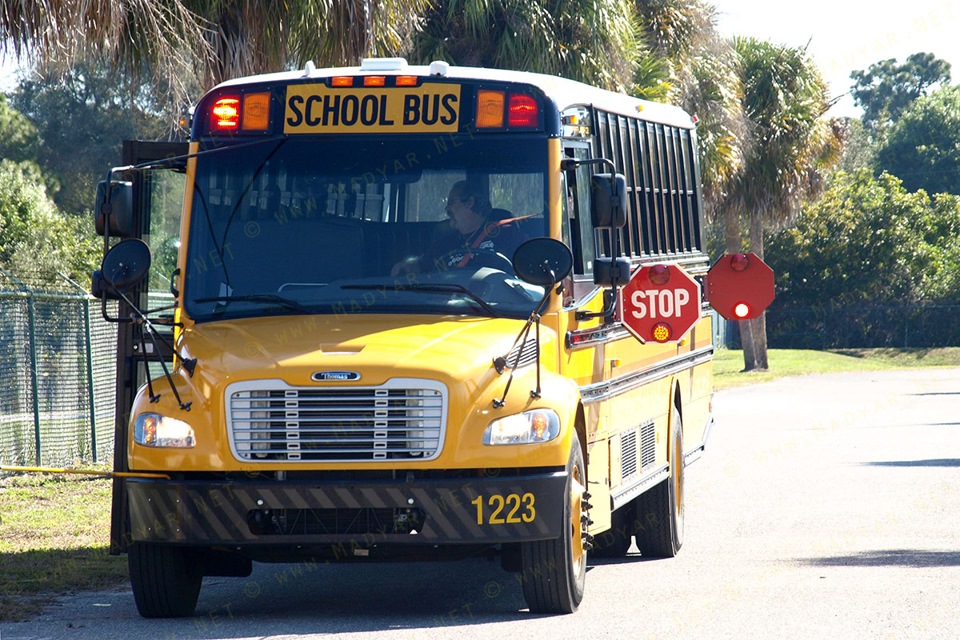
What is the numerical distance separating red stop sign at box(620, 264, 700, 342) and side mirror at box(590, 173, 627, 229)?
1.67 meters

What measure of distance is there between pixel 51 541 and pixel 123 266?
155 inches

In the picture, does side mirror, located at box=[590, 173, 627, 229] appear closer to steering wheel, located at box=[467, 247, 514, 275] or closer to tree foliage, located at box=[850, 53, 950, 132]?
steering wheel, located at box=[467, 247, 514, 275]

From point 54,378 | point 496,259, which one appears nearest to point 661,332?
point 496,259

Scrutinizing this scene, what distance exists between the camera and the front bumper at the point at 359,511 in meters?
7.51

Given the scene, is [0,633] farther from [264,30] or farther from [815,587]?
[264,30]

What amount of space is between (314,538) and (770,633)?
2.13m

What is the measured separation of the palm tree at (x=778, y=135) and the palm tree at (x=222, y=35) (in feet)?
72.6

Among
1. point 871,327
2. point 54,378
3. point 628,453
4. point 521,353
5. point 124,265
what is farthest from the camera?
point 871,327

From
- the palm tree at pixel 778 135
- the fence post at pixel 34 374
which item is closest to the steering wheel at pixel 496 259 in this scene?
the fence post at pixel 34 374

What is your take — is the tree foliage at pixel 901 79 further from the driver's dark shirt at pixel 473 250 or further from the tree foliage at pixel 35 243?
the driver's dark shirt at pixel 473 250

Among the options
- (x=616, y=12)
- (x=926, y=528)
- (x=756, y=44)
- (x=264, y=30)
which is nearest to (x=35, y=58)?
(x=264, y=30)

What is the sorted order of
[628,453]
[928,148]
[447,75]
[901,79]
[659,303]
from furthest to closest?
[901,79], [928,148], [659,303], [628,453], [447,75]

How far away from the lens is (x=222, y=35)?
1416cm

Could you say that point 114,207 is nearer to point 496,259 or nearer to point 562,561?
point 496,259
